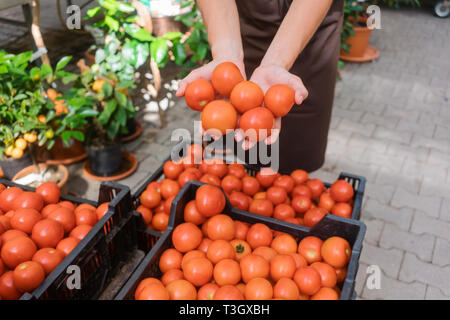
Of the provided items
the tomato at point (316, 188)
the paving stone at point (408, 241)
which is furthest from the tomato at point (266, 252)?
the paving stone at point (408, 241)

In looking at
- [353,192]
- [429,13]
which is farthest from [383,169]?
[429,13]

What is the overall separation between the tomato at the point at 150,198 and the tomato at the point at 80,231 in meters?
0.35

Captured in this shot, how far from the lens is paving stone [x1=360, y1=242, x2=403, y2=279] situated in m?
2.63

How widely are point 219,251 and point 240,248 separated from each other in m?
0.12

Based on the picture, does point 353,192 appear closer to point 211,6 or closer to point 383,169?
point 211,6

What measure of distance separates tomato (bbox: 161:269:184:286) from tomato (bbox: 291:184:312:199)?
758 mm

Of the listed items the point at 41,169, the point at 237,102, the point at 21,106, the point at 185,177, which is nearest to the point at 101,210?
Result: the point at 185,177

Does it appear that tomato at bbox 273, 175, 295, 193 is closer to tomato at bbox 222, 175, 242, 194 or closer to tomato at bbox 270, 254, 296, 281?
tomato at bbox 222, 175, 242, 194

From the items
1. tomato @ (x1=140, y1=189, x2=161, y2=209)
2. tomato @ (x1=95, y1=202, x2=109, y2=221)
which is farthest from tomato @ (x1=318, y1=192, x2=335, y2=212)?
tomato @ (x1=95, y1=202, x2=109, y2=221)

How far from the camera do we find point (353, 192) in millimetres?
1910

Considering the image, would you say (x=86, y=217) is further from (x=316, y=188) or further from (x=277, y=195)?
(x=316, y=188)

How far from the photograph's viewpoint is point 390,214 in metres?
3.12

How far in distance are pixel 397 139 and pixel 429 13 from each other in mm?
5660

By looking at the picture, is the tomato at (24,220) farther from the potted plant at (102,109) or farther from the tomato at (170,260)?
the potted plant at (102,109)
